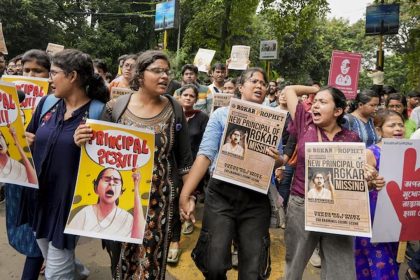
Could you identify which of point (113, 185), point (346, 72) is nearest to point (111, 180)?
point (113, 185)

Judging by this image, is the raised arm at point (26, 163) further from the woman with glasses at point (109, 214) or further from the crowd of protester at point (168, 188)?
the woman with glasses at point (109, 214)

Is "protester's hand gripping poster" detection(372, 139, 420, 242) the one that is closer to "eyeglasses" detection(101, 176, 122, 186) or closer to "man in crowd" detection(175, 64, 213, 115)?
"eyeglasses" detection(101, 176, 122, 186)

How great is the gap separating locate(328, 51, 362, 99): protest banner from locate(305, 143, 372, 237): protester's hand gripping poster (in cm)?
415

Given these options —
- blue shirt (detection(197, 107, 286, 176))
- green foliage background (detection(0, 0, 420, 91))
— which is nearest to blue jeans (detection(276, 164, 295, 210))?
blue shirt (detection(197, 107, 286, 176))

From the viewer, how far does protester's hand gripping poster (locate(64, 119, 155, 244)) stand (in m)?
2.08

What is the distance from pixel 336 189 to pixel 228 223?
0.75m

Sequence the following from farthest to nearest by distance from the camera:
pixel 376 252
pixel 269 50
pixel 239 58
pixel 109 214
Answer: pixel 269 50 < pixel 239 58 < pixel 376 252 < pixel 109 214

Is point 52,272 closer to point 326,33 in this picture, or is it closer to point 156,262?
point 156,262

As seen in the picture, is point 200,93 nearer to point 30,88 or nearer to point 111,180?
point 30,88

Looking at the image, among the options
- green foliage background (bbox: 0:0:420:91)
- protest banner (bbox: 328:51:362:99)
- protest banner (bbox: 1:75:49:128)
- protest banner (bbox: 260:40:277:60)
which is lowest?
protest banner (bbox: 1:75:49:128)

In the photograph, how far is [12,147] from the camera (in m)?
2.29

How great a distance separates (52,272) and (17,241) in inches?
27.7

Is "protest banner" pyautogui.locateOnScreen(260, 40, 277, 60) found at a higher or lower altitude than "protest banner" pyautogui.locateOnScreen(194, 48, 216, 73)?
higher

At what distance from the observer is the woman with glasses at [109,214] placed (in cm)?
208
